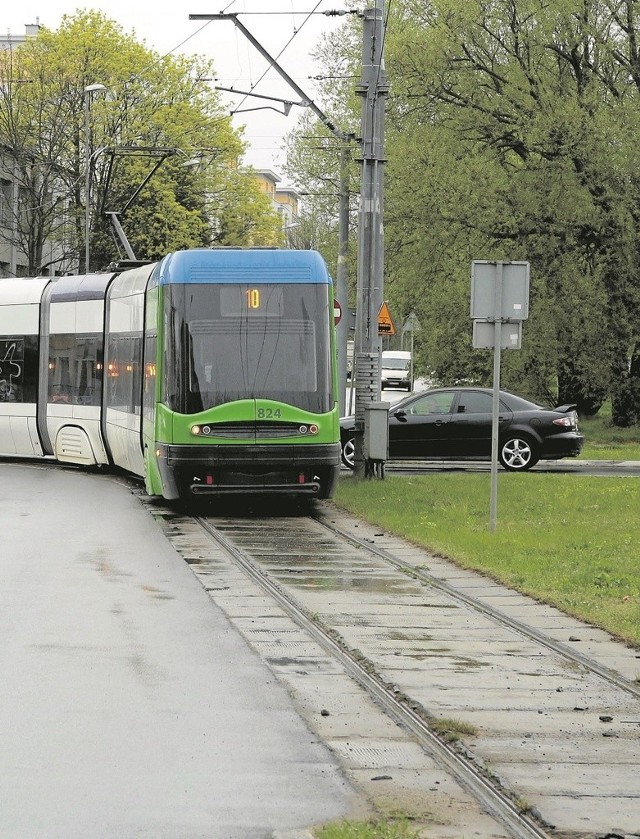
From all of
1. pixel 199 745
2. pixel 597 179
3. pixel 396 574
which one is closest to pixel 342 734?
pixel 199 745

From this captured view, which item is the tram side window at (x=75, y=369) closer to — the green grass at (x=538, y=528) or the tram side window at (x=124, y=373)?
the tram side window at (x=124, y=373)

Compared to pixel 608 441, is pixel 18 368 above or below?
above

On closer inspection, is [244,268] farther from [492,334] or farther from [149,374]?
[492,334]

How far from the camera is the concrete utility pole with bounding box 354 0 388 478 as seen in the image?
22.4m

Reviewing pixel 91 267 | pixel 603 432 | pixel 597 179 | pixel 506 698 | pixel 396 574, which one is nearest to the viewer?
pixel 506 698

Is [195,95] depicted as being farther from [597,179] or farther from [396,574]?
[396,574]

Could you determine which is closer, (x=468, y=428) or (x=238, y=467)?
(x=238, y=467)

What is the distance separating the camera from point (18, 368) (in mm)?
26641

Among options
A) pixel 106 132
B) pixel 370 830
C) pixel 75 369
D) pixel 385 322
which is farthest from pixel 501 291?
pixel 106 132

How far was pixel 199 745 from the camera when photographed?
6.78 meters

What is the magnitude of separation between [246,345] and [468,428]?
30.7ft

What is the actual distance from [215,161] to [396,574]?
51.4m

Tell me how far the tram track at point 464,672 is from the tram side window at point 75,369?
31.2 feet

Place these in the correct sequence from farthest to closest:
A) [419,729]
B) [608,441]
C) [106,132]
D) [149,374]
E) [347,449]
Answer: [106,132] → [608,441] → [347,449] → [149,374] → [419,729]
